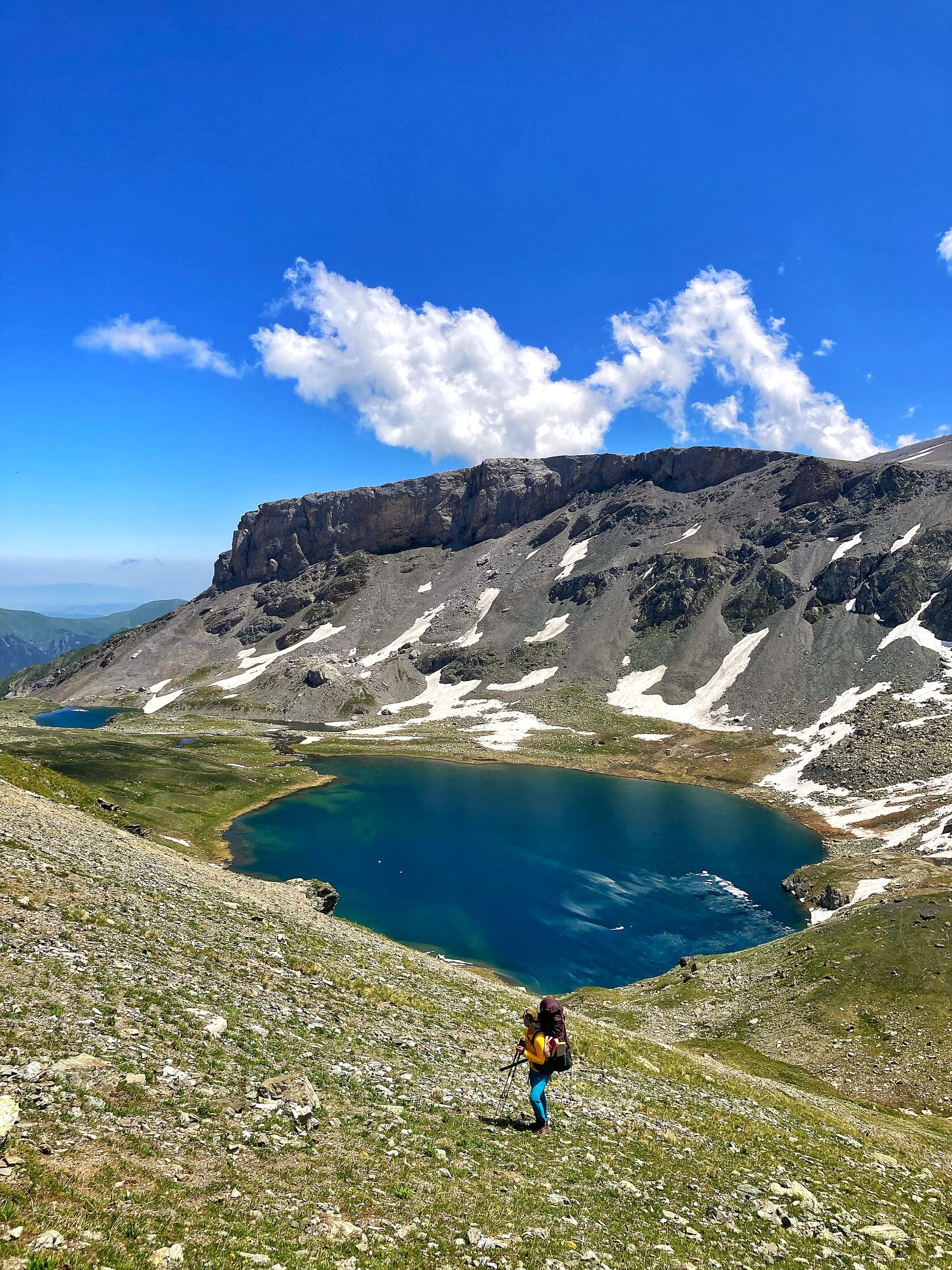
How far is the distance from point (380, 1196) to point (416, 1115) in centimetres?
400

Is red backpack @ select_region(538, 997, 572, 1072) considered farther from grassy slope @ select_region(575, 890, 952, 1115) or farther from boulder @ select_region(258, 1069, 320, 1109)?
grassy slope @ select_region(575, 890, 952, 1115)

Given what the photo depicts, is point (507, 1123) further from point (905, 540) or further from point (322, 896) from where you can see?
point (905, 540)

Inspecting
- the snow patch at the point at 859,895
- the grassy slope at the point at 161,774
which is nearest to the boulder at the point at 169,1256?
the grassy slope at the point at 161,774

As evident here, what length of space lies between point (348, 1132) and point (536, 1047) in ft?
14.1

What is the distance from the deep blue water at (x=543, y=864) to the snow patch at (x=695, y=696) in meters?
39.6

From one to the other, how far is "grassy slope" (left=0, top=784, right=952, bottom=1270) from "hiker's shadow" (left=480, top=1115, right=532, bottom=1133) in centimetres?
17

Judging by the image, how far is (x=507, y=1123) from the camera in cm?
1490

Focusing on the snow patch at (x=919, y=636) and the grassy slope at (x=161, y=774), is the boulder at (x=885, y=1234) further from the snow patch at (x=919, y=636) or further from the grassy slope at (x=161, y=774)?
the snow patch at (x=919, y=636)

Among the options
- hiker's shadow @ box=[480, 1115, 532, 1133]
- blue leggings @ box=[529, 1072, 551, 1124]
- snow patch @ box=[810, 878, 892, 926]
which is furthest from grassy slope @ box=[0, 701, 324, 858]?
snow patch @ box=[810, 878, 892, 926]

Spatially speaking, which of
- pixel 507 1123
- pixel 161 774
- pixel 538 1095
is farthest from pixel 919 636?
pixel 507 1123

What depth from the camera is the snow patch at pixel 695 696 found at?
160 metres

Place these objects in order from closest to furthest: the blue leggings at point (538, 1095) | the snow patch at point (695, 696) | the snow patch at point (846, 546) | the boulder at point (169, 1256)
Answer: the boulder at point (169, 1256) < the blue leggings at point (538, 1095) < the snow patch at point (695, 696) < the snow patch at point (846, 546)

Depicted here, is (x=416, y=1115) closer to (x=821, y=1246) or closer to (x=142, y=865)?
(x=821, y=1246)

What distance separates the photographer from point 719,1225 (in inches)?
501
